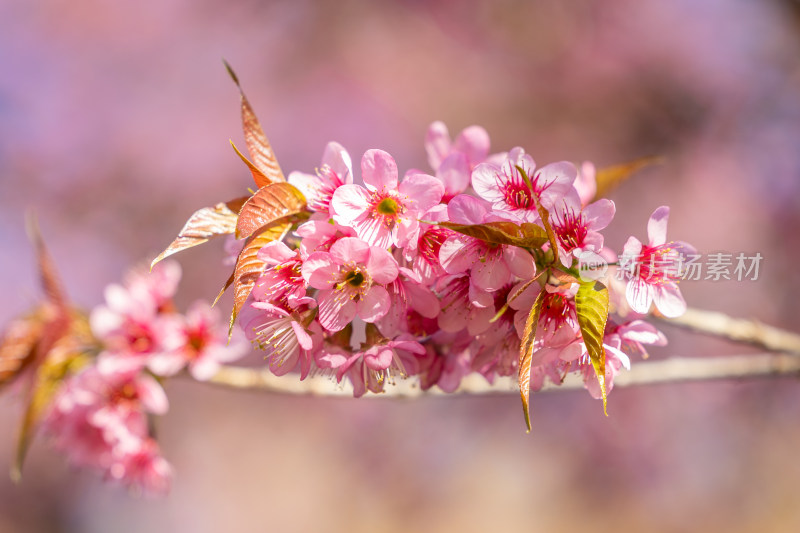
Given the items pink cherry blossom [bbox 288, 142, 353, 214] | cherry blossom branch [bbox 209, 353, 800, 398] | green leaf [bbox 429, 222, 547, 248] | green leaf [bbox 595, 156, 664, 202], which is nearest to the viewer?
green leaf [bbox 429, 222, 547, 248]

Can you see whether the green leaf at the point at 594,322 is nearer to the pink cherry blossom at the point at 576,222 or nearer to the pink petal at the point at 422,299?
the pink cherry blossom at the point at 576,222

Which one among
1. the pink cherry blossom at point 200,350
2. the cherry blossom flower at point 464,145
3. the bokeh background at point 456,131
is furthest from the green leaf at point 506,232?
the bokeh background at point 456,131

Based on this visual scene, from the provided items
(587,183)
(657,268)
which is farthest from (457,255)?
(587,183)

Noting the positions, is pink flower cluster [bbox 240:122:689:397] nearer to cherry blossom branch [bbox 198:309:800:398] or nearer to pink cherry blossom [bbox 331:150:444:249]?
pink cherry blossom [bbox 331:150:444:249]

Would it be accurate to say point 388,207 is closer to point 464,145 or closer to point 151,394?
point 464,145

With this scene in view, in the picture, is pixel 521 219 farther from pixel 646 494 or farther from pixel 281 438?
pixel 281 438

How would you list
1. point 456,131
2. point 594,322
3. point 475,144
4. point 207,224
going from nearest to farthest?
point 594,322 → point 207,224 → point 475,144 → point 456,131

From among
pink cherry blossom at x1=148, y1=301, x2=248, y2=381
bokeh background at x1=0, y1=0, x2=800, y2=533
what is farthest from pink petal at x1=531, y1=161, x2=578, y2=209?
bokeh background at x1=0, y1=0, x2=800, y2=533
